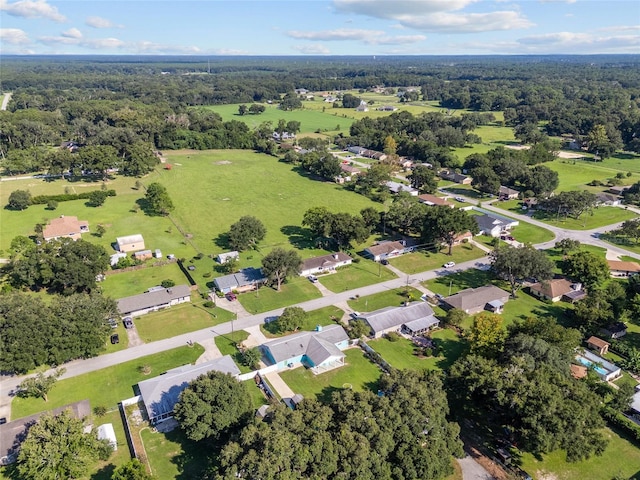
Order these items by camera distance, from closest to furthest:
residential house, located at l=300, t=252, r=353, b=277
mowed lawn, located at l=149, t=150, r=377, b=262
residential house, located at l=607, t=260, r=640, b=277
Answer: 1. residential house, located at l=607, t=260, r=640, b=277
2. residential house, located at l=300, t=252, r=353, b=277
3. mowed lawn, located at l=149, t=150, r=377, b=262

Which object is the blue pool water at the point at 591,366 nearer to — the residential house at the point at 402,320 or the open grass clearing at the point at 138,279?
the residential house at the point at 402,320

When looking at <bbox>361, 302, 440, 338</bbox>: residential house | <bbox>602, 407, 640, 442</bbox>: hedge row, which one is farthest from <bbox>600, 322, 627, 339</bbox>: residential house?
<bbox>361, 302, 440, 338</bbox>: residential house

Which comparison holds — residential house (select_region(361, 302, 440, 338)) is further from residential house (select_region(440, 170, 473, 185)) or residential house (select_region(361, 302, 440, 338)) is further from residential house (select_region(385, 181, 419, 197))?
residential house (select_region(440, 170, 473, 185))

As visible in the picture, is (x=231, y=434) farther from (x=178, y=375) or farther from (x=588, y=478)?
(x=588, y=478)

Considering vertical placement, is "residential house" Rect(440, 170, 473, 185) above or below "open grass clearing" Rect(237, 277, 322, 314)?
above

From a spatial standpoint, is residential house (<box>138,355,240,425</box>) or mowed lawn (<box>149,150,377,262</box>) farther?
mowed lawn (<box>149,150,377,262</box>)

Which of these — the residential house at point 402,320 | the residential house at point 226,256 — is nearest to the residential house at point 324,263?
the residential house at point 226,256

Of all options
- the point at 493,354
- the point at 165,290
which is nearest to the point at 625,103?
the point at 493,354
